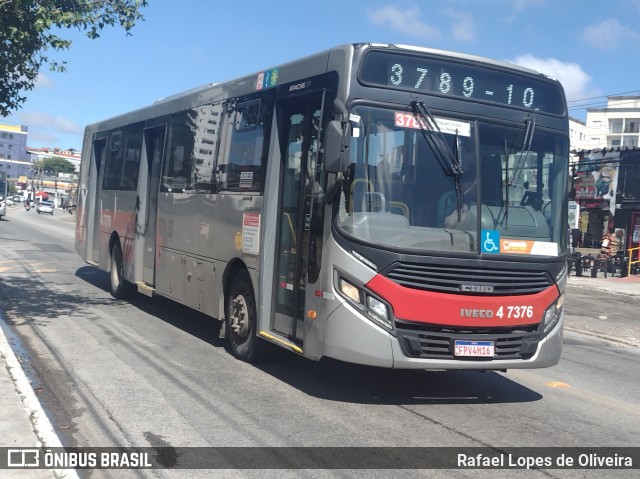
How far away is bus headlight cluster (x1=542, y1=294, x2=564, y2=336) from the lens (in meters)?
6.89

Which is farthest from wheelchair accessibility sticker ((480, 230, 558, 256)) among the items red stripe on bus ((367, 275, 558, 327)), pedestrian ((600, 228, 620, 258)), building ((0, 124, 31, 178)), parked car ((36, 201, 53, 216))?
building ((0, 124, 31, 178))

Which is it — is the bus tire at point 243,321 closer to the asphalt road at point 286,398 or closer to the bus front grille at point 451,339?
the asphalt road at point 286,398

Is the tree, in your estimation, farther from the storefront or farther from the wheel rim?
the storefront

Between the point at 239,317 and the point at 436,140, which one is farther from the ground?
the point at 436,140

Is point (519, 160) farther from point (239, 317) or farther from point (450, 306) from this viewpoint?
point (239, 317)

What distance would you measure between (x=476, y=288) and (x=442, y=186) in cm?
102

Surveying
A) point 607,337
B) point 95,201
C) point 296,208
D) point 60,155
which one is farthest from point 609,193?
point 60,155

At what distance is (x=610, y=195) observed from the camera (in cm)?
3238

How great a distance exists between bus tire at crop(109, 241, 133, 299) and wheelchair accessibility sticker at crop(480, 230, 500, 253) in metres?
8.44

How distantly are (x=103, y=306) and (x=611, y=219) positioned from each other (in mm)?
26817

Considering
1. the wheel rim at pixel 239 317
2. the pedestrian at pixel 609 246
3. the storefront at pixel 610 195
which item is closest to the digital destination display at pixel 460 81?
the wheel rim at pixel 239 317

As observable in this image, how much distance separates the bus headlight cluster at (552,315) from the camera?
22.6 ft

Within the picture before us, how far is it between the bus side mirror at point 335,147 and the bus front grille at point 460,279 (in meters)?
1.06

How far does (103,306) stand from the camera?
40.7 ft
